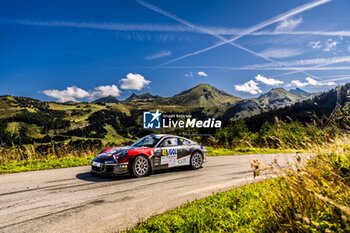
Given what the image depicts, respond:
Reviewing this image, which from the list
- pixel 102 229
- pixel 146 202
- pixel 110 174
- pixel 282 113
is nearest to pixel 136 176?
pixel 110 174

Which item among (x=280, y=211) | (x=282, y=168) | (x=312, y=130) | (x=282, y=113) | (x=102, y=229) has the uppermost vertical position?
(x=282, y=113)

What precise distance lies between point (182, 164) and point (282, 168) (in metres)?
8.16

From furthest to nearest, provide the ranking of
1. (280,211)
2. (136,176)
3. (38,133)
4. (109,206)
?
1. (38,133)
2. (136,176)
3. (109,206)
4. (280,211)

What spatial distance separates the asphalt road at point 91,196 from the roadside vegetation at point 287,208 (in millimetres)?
683

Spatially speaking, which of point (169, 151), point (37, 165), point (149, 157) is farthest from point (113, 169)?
point (37, 165)

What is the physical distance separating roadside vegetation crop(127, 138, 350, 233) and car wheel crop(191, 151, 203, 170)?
594 cm

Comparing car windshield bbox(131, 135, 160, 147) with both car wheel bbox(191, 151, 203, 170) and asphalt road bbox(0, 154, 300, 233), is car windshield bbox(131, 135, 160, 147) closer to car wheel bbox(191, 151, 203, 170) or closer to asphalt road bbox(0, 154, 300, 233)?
asphalt road bbox(0, 154, 300, 233)

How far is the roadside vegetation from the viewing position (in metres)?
3.51

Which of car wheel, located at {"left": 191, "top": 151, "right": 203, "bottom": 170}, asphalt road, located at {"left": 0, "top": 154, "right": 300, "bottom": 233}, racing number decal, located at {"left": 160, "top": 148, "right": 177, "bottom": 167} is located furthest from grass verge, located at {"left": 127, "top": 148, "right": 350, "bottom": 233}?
car wheel, located at {"left": 191, "top": 151, "right": 203, "bottom": 170}

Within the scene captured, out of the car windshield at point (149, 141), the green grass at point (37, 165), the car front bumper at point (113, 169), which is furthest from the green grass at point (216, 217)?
the green grass at point (37, 165)

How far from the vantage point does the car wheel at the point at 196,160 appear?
506 inches

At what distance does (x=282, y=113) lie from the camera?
157 m

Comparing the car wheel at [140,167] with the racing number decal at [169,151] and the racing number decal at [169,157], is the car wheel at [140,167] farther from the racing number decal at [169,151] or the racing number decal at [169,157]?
the racing number decal at [169,151]

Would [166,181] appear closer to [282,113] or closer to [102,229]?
[102,229]
